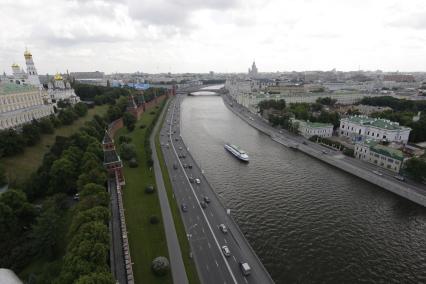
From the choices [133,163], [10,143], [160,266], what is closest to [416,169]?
[160,266]

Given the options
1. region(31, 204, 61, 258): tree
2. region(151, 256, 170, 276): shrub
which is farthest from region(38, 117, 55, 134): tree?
region(151, 256, 170, 276): shrub

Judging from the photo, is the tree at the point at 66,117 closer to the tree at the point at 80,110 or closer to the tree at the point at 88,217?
the tree at the point at 80,110

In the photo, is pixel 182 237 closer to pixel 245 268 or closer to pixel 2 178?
pixel 245 268

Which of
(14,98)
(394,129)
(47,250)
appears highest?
(14,98)

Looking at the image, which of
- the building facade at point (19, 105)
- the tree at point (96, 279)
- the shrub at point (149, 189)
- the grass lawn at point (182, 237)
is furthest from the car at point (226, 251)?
the building facade at point (19, 105)

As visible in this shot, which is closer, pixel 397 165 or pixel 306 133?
pixel 397 165

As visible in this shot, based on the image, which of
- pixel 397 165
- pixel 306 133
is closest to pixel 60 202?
pixel 397 165

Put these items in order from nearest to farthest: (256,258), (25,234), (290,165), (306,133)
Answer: (256,258), (25,234), (290,165), (306,133)

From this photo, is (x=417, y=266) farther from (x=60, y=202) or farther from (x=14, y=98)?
(x=14, y=98)
